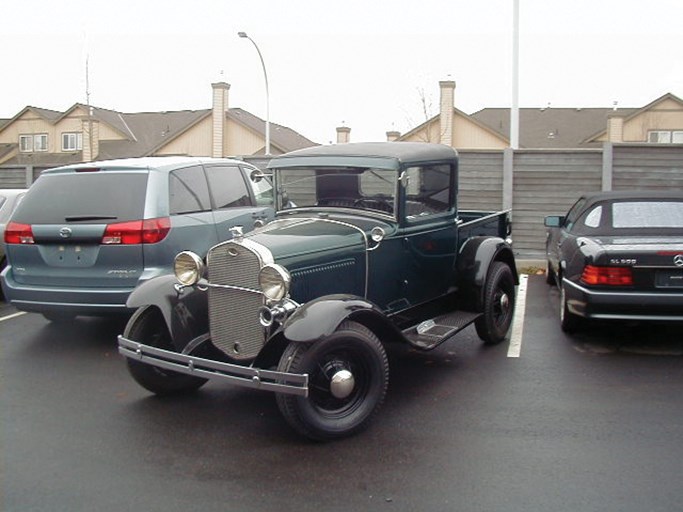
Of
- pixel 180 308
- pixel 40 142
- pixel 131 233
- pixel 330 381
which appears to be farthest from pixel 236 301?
pixel 40 142

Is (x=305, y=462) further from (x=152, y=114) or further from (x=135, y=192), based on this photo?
(x=152, y=114)

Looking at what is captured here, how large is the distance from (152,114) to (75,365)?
42376 mm

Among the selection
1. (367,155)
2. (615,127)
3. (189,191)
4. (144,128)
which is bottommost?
(189,191)

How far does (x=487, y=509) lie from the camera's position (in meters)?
3.82

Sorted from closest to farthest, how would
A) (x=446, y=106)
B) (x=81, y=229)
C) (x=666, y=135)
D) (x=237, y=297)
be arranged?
(x=237, y=297)
(x=81, y=229)
(x=446, y=106)
(x=666, y=135)

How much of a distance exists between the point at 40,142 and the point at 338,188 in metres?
44.7

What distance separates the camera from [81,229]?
6836 millimetres

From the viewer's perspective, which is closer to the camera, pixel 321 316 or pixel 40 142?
pixel 321 316

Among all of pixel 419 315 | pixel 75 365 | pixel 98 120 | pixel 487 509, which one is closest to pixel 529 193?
pixel 419 315

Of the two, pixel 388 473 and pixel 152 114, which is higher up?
pixel 152 114

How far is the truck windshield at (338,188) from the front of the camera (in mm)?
5965

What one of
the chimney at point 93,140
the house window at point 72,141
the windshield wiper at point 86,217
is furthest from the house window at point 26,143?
the windshield wiper at point 86,217

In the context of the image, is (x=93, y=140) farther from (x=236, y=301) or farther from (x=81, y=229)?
(x=236, y=301)

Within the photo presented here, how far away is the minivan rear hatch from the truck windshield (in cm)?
148
